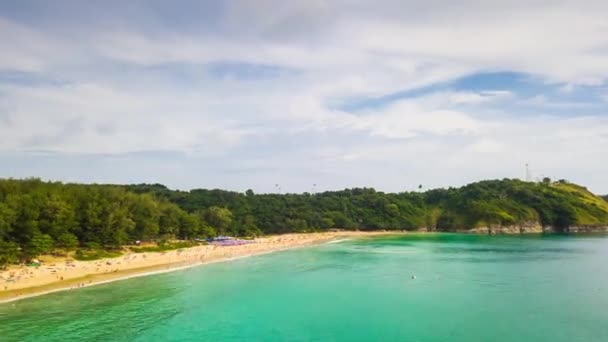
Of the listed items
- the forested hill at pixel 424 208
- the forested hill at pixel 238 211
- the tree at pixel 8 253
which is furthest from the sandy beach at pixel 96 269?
the forested hill at pixel 424 208

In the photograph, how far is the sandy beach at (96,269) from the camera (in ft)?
125

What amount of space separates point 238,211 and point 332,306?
77.4 m

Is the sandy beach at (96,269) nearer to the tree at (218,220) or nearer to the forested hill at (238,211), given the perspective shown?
the forested hill at (238,211)

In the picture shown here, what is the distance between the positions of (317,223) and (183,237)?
166 feet

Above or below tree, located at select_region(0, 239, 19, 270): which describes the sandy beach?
below

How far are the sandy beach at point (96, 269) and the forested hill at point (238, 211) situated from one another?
3717 millimetres

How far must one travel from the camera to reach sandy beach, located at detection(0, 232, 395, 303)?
125ft

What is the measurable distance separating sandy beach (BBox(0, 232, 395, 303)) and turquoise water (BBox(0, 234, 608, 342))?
2.21m

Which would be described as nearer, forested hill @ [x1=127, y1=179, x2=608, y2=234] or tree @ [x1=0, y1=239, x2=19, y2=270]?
tree @ [x1=0, y1=239, x2=19, y2=270]

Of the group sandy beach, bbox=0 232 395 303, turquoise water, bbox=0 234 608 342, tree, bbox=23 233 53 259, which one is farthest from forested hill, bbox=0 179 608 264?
turquoise water, bbox=0 234 608 342

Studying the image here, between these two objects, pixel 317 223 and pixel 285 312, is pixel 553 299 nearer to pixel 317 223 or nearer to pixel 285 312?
pixel 285 312

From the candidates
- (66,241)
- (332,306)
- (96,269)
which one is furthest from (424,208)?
(332,306)

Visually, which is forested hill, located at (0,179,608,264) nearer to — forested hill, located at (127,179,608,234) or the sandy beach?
forested hill, located at (127,179,608,234)

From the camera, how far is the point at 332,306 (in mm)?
35562
